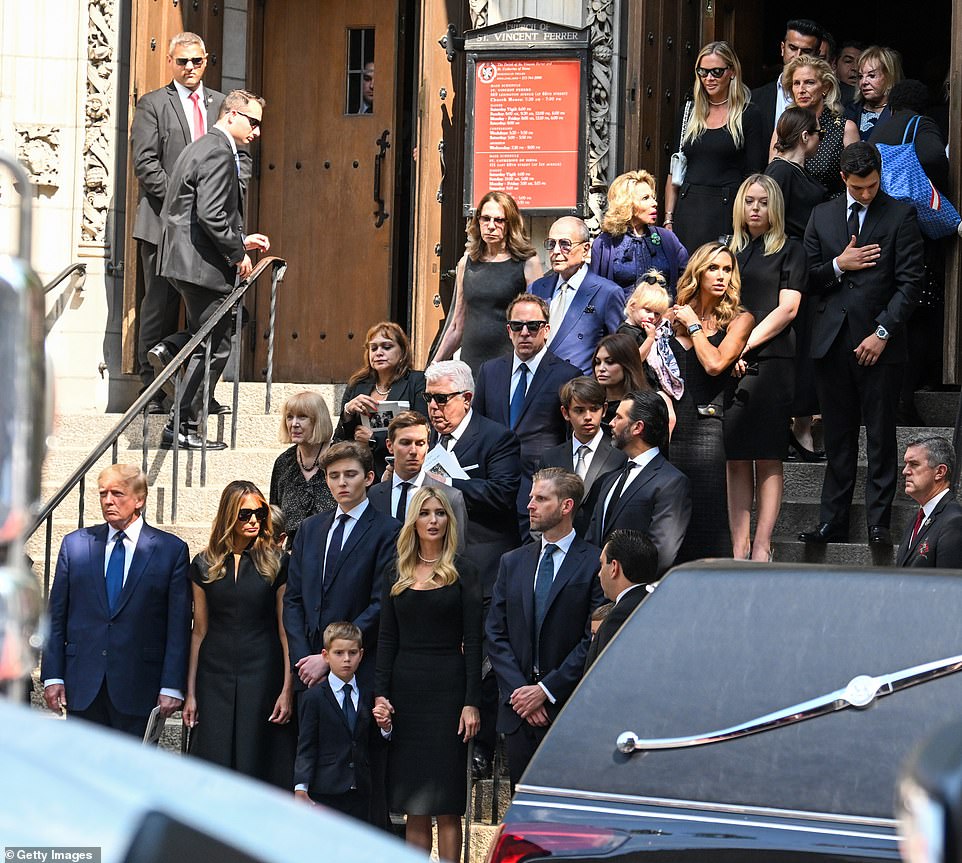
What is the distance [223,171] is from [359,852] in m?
10.1

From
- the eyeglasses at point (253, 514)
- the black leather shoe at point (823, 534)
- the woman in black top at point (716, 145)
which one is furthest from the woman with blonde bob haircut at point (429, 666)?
the woman in black top at point (716, 145)

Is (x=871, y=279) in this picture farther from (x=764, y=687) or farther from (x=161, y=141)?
(x=764, y=687)

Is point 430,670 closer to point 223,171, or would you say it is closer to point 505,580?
point 505,580

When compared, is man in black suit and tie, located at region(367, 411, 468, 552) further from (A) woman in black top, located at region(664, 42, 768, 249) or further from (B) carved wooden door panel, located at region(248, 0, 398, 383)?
(B) carved wooden door panel, located at region(248, 0, 398, 383)

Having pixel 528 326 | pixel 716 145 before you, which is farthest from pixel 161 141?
pixel 528 326

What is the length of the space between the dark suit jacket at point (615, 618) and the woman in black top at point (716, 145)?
418cm

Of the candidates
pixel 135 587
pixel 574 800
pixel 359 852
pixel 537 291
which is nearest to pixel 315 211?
pixel 537 291

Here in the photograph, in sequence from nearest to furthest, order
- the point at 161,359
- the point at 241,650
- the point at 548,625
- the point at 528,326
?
the point at 548,625 → the point at 241,650 → the point at 528,326 → the point at 161,359

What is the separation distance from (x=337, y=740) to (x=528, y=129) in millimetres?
5590

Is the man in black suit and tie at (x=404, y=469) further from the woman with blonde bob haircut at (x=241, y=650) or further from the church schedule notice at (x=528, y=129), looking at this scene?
the church schedule notice at (x=528, y=129)


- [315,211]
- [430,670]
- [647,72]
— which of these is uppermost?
[647,72]

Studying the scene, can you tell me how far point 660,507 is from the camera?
26.1 feet

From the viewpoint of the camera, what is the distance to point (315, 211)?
14.2 meters

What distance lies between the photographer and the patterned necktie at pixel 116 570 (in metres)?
8.62
